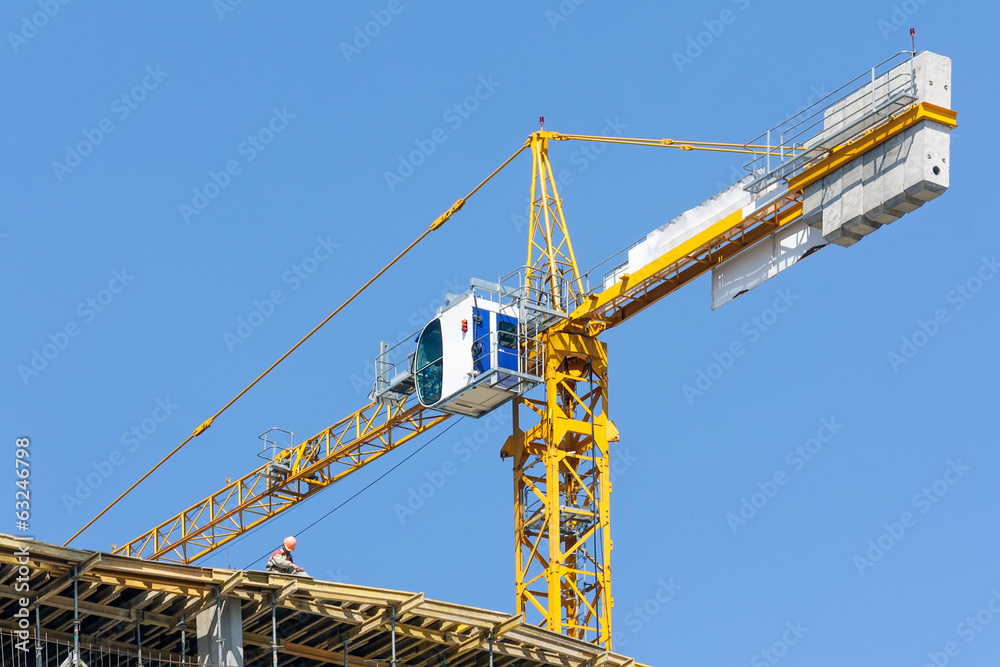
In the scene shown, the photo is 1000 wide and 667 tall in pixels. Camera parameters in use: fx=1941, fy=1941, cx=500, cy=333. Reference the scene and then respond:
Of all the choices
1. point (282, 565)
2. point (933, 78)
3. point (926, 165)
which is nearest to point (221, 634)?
point (282, 565)

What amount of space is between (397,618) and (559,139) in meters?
36.6

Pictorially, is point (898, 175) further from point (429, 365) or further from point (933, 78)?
point (429, 365)

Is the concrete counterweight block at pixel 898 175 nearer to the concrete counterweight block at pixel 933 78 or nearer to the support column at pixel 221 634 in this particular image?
the concrete counterweight block at pixel 933 78

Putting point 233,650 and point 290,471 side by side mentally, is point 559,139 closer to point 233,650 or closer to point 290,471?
point 290,471

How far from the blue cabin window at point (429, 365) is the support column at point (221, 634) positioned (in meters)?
25.1

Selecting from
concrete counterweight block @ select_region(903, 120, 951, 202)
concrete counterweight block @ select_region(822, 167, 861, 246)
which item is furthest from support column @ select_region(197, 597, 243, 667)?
concrete counterweight block @ select_region(903, 120, 951, 202)

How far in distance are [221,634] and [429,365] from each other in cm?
2619

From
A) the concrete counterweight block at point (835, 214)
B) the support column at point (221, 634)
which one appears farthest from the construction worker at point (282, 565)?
the concrete counterweight block at point (835, 214)

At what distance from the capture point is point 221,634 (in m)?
39.8

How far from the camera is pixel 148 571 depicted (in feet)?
127

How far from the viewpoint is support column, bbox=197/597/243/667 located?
3966 cm

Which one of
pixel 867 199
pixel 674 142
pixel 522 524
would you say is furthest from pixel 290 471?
pixel 867 199

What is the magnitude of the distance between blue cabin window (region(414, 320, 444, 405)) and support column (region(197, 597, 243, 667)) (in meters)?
25.1

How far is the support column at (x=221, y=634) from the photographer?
130 ft
